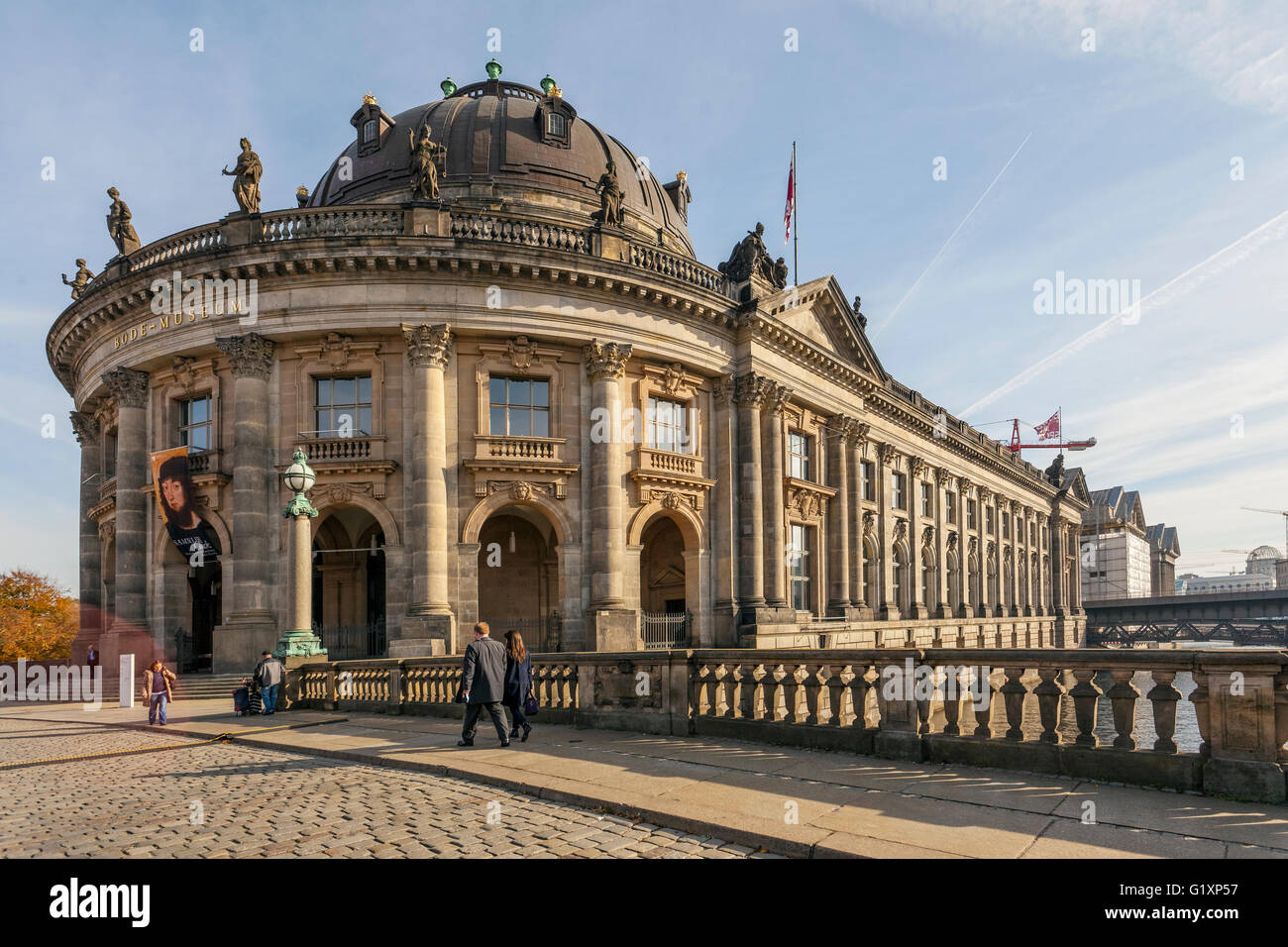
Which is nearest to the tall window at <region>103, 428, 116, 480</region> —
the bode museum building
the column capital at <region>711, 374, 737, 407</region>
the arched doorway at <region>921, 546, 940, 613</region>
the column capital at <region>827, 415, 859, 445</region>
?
the bode museum building

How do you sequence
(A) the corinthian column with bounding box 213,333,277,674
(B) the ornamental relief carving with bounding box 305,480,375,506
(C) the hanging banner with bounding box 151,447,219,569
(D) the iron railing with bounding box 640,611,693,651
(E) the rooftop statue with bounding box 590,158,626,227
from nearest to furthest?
1. (A) the corinthian column with bounding box 213,333,277,674
2. (B) the ornamental relief carving with bounding box 305,480,375,506
3. (C) the hanging banner with bounding box 151,447,219,569
4. (E) the rooftop statue with bounding box 590,158,626,227
5. (D) the iron railing with bounding box 640,611,693,651

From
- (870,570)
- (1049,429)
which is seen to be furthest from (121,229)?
(1049,429)

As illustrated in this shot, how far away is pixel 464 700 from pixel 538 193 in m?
25.6

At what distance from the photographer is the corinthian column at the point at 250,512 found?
23078 millimetres

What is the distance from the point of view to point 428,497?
2366 cm

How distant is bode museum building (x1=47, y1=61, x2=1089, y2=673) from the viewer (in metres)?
24.1

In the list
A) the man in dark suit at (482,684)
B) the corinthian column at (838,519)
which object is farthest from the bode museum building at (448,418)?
the man in dark suit at (482,684)

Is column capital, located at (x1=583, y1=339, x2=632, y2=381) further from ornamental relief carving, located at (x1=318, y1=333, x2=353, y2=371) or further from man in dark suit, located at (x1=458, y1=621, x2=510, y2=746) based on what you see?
man in dark suit, located at (x1=458, y1=621, x2=510, y2=746)

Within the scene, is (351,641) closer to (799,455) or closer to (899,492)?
(799,455)

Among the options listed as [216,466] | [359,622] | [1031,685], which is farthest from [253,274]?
[1031,685]

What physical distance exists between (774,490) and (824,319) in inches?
376

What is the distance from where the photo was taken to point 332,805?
7.96 meters

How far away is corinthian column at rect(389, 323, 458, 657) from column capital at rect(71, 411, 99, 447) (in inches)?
671

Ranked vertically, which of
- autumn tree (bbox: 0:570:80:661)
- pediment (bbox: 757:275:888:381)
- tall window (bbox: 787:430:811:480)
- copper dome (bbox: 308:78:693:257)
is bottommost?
autumn tree (bbox: 0:570:80:661)
